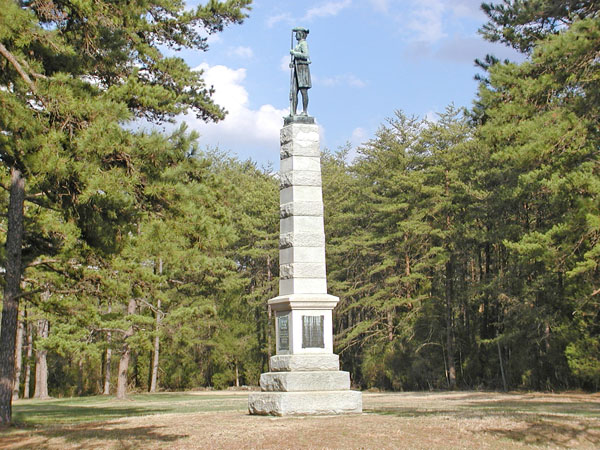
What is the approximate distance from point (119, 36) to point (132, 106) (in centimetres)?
223

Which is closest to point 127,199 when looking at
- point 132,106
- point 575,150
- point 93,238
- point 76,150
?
point 76,150

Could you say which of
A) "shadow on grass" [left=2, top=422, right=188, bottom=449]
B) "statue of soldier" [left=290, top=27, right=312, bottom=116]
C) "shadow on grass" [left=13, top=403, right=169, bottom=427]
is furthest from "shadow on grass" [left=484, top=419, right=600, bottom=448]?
"shadow on grass" [left=13, top=403, right=169, bottom=427]

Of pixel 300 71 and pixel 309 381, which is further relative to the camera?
pixel 300 71

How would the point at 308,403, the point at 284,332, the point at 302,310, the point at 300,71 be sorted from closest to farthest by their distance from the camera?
1. the point at 308,403
2. the point at 302,310
3. the point at 284,332
4. the point at 300,71

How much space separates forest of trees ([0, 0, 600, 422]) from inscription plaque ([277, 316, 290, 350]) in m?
2.06

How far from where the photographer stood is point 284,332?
43.1ft

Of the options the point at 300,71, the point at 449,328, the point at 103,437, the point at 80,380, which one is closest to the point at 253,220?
the point at 449,328

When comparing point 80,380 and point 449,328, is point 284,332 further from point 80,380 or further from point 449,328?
point 80,380

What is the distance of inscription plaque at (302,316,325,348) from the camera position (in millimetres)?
12867

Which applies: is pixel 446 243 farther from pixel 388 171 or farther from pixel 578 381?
pixel 578 381

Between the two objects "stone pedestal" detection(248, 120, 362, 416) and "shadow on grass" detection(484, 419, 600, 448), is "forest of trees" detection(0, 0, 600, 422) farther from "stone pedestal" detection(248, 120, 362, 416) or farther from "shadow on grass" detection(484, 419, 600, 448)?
"shadow on grass" detection(484, 419, 600, 448)

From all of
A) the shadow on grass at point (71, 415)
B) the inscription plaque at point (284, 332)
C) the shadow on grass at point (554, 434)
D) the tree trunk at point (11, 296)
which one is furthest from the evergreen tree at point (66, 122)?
the shadow on grass at point (554, 434)

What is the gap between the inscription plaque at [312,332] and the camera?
42.2ft

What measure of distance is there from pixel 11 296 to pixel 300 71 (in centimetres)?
778
